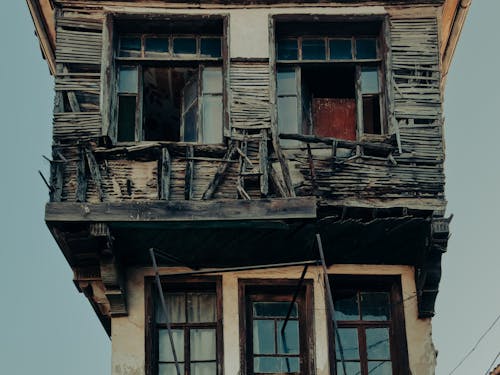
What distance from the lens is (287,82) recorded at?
766 inches

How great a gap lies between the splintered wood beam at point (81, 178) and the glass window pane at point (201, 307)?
75.8 inches

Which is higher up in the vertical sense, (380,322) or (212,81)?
(212,81)

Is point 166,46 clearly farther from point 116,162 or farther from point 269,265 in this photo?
point 269,265

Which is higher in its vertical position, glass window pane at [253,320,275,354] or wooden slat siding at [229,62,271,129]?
wooden slat siding at [229,62,271,129]

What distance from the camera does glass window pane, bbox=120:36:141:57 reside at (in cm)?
1952

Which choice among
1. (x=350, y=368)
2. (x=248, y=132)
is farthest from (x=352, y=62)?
(x=350, y=368)

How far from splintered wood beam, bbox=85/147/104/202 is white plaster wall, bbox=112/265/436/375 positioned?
1.15 meters

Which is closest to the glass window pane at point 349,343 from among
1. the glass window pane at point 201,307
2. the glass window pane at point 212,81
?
the glass window pane at point 201,307

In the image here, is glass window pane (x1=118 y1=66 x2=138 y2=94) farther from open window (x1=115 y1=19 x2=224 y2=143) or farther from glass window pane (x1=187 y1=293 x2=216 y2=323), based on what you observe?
glass window pane (x1=187 y1=293 x2=216 y2=323)

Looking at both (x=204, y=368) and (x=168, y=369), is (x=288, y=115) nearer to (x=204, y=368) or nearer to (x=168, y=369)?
(x=204, y=368)

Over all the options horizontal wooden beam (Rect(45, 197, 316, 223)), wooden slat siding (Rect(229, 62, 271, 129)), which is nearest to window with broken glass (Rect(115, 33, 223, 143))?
wooden slat siding (Rect(229, 62, 271, 129))

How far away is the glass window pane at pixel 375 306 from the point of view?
61.2 ft

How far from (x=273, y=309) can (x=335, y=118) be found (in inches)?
111

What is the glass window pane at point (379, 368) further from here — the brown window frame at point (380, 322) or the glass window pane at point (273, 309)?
the glass window pane at point (273, 309)
